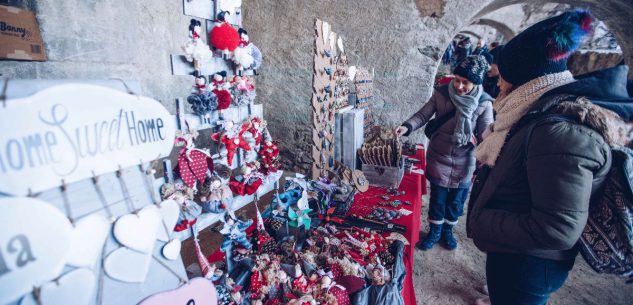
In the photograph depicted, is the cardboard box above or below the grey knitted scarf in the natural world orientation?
above

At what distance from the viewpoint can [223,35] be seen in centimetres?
126

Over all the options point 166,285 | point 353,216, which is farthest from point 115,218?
point 353,216

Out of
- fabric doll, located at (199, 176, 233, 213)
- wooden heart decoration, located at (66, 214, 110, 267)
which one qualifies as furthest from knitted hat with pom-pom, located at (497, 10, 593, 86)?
wooden heart decoration, located at (66, 214, 110, 267)

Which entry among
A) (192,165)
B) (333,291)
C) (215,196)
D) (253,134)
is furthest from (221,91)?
(333,291)

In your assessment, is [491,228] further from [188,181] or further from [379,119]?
[379,119]

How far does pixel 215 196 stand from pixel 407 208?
4.24 ft

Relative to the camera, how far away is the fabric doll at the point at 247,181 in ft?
4.40

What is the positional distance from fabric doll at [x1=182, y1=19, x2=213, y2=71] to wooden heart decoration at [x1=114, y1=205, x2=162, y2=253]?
24.7 inches

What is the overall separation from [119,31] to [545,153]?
12.2 ft

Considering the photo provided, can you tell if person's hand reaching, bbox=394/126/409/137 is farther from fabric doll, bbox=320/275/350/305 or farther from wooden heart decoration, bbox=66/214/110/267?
wooden heart decoration, bbox=66/214/110/267

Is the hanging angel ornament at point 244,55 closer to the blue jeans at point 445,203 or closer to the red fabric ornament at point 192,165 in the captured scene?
the red fabric ornament at point 192,165

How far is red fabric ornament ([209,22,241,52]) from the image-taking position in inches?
49.8

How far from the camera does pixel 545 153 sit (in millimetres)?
962

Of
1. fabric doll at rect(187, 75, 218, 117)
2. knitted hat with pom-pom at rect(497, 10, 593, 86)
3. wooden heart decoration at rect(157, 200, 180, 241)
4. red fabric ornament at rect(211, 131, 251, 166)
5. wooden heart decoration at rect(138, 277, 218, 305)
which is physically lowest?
wooden heart decoration at rect(138, 277, 218, 305)
